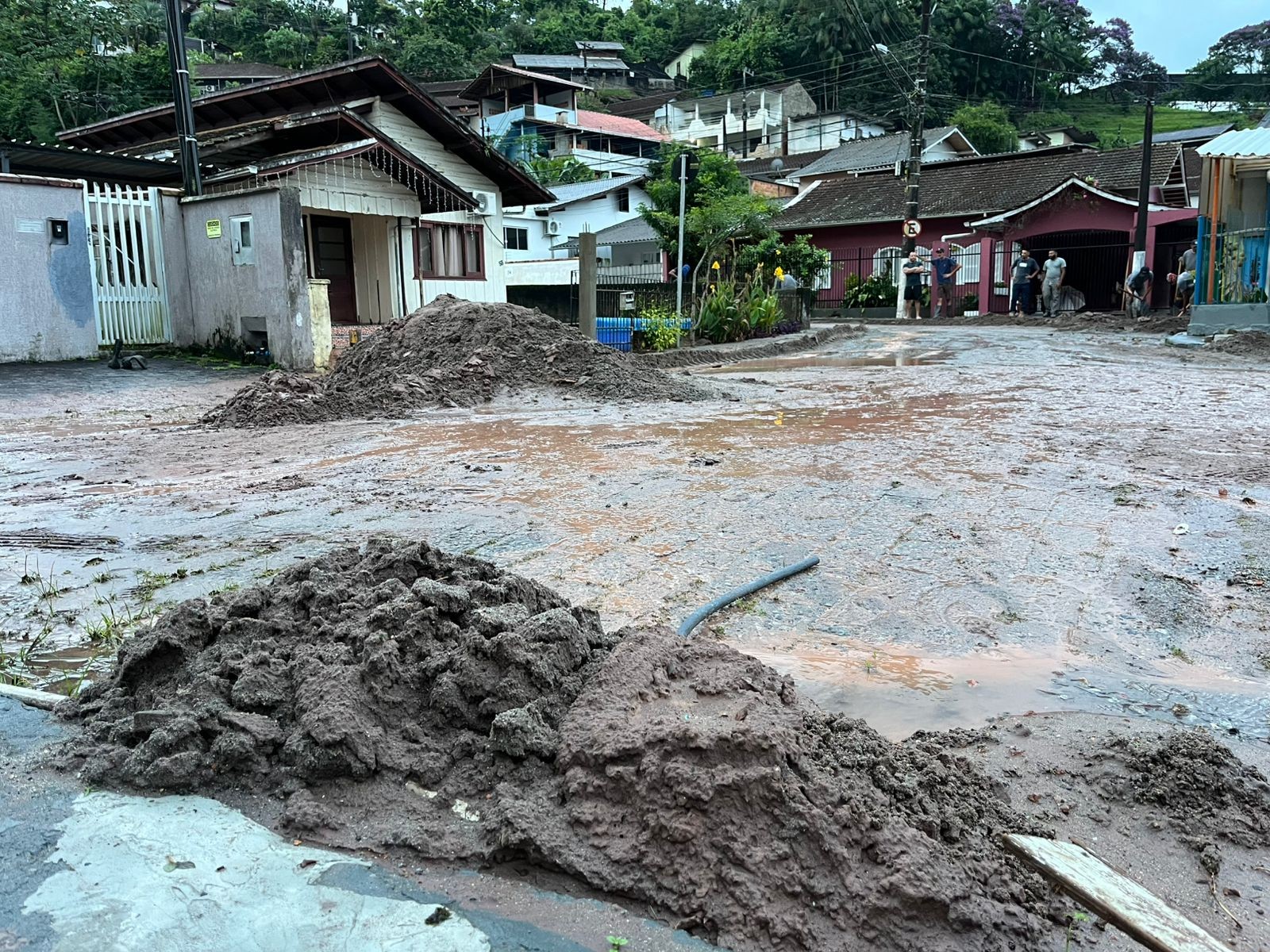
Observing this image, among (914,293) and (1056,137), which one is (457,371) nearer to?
(914,293)

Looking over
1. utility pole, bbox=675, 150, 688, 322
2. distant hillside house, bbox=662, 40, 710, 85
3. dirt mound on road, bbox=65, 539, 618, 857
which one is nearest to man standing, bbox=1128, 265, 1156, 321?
utility pole, bbox=675, 150, 688, 322

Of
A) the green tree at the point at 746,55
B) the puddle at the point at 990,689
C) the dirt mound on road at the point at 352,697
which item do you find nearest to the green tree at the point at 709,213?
the puddle at the point at 990,689

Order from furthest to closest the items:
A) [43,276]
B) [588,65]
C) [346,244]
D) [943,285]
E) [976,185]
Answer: [588,65] < [976,185] < [943,285] < [346,244] < [43,276]

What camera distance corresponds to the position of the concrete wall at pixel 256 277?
46.4 ft

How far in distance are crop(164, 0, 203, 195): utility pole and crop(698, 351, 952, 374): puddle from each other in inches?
328

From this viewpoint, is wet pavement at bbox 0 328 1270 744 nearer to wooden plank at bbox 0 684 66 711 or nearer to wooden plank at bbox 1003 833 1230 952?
wooden plank at bbox 0 684 66 711

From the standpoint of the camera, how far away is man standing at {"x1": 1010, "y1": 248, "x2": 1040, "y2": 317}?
27.5 m

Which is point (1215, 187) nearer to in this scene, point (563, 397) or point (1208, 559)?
point (563, 397)

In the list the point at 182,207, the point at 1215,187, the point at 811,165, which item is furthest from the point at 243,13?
the point at 1215,187

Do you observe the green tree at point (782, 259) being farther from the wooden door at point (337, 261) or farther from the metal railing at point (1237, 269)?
the metal railing at point (1237, 269)

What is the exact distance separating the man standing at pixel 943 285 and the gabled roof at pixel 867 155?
1415 cm

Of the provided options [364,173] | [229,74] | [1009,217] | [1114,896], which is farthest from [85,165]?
[229,74]

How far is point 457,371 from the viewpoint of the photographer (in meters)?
11.1

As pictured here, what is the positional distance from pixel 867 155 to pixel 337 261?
106 feet
